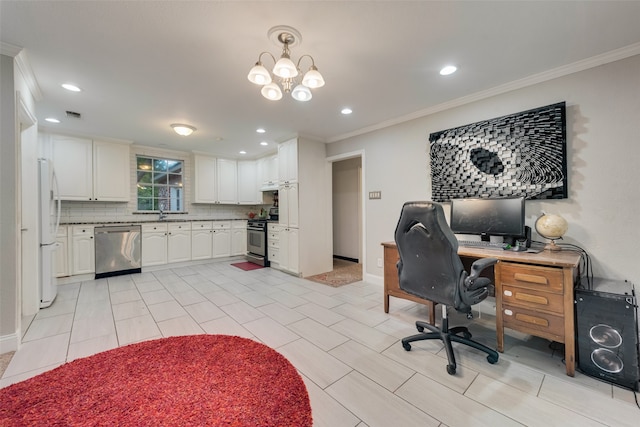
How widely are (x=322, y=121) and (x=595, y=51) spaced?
2.80 meters

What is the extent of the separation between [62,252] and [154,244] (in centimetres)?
123

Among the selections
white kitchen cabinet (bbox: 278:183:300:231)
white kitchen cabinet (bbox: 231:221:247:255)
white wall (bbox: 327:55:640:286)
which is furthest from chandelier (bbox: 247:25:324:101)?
white kitchen cabinet (bbox: 231:221:247:255)

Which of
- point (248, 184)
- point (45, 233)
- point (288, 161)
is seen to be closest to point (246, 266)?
point (248, 184)

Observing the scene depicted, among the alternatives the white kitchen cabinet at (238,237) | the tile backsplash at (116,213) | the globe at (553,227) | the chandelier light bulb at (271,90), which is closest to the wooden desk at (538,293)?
the globe at (553,227)

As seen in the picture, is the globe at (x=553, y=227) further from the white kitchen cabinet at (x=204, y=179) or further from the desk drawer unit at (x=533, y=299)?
the white kitchen cabinet at (x=204, y=179)

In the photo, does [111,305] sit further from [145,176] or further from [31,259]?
[145,176]

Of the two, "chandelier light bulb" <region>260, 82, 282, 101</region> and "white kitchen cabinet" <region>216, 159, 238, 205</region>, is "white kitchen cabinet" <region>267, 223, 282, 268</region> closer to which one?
"white kitchen cabinet" <region>216, 159, 238, 205</region>

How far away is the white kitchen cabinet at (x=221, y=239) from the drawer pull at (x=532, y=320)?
17.3ft

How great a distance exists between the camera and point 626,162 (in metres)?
2.04

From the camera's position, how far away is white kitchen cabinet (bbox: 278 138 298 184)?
174 inches

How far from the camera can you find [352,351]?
2.05 metres

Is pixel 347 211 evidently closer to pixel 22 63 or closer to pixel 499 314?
pixel 499 314

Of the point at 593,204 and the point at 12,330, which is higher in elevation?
the point at 593,204

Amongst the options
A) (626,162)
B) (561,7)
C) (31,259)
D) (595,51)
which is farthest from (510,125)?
(31,259)
